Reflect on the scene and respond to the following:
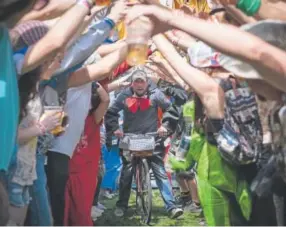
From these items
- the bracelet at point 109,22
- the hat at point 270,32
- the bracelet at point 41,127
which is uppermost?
the hat at point 270,32

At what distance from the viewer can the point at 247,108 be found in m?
3.94

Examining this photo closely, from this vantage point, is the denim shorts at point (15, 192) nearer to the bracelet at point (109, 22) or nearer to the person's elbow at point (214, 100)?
the bracelet at point (109, 22)

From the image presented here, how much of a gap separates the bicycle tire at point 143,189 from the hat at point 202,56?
4.74 metres

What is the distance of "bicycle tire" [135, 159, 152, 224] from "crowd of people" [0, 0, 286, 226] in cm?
288

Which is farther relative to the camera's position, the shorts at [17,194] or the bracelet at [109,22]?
the bracelet at [109,22]

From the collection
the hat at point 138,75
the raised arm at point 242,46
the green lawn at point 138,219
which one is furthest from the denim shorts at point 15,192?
the hat at point 138,75

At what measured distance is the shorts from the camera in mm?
4309

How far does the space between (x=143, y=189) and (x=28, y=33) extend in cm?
563

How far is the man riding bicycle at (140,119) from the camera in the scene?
30.6 feet

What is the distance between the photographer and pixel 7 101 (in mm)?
3441

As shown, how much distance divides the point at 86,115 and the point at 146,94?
12.2ft

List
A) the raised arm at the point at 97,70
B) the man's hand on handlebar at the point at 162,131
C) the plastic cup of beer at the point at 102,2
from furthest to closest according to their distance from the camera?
1. the man's hand on handlebar at the point at 162,131
2. the raised arm at the point at 97,70
3. the plastic cup of beer at the point at 102,2

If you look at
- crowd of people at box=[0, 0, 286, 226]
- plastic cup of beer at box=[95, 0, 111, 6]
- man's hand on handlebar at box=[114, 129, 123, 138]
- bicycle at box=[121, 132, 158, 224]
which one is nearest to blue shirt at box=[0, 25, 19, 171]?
crowd of people at box=[0, 0, 286, 226]

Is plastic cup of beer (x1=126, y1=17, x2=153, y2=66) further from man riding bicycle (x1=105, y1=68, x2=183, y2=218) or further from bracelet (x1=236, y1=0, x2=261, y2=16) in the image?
man riding bicycle (x1=105, y1=68, x2=183, y2=218)
